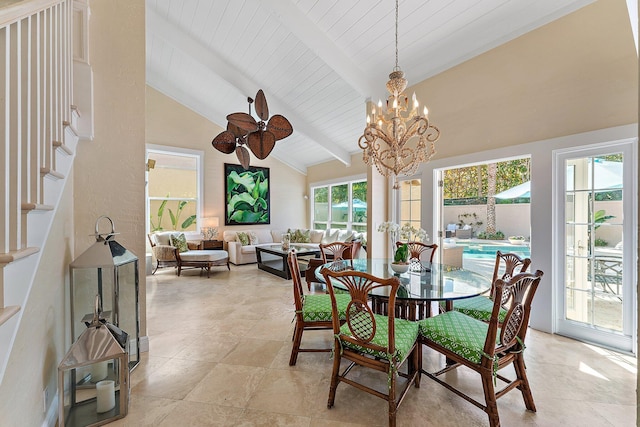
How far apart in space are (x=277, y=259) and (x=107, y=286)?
14.8 feet

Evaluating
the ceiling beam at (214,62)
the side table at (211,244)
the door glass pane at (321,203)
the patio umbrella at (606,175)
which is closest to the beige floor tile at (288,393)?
the patio umbrella at (606,175)

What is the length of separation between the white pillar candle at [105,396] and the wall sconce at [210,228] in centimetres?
554

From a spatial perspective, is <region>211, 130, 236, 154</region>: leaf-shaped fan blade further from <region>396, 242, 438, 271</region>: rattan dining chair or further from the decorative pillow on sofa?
the decorative pillow on sofa

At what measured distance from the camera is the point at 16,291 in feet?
3.43

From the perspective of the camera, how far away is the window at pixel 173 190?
674cm

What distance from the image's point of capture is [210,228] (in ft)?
23.5

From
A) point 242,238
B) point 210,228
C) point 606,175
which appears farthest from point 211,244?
point 606,175

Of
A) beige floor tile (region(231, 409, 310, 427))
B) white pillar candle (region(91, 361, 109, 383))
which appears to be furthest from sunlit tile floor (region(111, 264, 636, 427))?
white pillar candle (region(91, 361, 109, 383))

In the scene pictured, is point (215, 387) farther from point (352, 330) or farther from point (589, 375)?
point (589, 375)

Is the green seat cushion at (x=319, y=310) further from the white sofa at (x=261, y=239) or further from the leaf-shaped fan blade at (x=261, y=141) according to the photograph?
the white sofa at (x=261, y=239)

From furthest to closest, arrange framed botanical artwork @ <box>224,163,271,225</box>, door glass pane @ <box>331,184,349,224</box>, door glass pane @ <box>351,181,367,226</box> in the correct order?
door glass pane @ <box>331,184,349,224</box>
framed botanical artwork @ <box>224,163,271,225</box>
door glass pane @ <box>351,181,367,226</box>

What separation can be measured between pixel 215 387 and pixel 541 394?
92.5 inches

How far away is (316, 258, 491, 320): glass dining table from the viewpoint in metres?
1.96

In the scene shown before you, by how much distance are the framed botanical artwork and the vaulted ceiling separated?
6.19 ft
